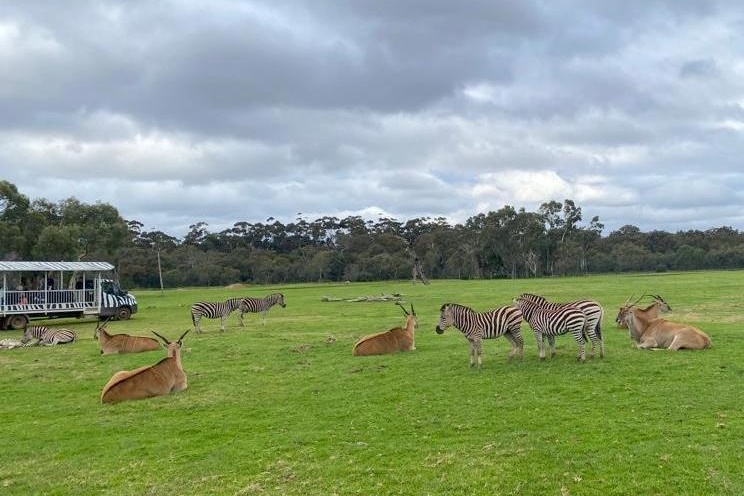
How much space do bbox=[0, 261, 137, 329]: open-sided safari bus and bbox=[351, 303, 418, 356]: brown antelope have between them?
20.1m

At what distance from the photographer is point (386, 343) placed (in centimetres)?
1513

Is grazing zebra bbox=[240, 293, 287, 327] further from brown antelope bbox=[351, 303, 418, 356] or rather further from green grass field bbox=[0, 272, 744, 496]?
brown antelope bbox=[351, 303, 418, 356]

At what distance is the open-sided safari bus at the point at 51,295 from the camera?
28303 mm

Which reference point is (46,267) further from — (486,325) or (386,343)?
(486,325)

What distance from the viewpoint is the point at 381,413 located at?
9.07 metres

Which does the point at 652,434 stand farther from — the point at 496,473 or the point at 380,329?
the point at 380,329

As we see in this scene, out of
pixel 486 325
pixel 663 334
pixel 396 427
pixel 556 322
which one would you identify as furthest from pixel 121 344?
pixel 663 334

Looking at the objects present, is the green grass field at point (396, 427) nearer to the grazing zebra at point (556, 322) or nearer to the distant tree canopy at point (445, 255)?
the grazing zebra at point (556, 322)

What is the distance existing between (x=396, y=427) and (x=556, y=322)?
4946mm

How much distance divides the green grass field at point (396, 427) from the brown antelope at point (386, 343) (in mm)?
490

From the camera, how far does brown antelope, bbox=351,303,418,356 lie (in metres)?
14.9

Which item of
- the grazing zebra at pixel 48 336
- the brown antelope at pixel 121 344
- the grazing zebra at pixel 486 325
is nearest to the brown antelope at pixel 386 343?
the grazing zebra at pixel 486 325

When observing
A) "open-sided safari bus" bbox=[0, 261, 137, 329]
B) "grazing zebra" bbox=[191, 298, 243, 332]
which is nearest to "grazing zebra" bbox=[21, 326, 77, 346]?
"grazing zebra" bbox=[191, 298, 243, 332]

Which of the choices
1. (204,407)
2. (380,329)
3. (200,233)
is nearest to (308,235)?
(200,233)
